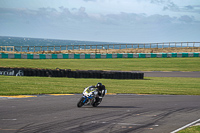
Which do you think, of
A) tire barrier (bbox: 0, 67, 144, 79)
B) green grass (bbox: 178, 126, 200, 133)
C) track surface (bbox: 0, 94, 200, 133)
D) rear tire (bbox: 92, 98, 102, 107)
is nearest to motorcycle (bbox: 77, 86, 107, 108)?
rear tire (bbox: 92, 98, 102, 107)

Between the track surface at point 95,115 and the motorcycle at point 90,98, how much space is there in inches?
9.4

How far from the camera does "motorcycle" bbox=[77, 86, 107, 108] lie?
1377 cm

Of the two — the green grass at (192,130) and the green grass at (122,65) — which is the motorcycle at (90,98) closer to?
the green grass at (192,130)

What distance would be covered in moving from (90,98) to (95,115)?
1582 millimetres

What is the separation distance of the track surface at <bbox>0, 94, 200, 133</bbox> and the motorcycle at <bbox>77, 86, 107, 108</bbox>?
24 centimetres

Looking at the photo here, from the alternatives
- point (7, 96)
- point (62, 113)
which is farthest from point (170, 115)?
point (7, 96)

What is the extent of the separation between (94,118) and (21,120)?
8.37ft

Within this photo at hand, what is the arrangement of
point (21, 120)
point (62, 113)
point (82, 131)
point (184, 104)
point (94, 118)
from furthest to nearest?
point (184, 104) → point (62, 113) → point (94, 118) → point (21, 120) → point (82, 131)

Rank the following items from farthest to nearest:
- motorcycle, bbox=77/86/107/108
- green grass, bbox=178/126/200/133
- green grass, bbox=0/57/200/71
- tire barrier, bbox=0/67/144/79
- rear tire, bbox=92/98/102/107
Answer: green grass, bbox=0/57/200/71
tire barrier, bbox=0/67/144/79
rear tire, bbox=92/98/102/107
motorcycle, bbox=77/86/107/108
green grass, bbox=178/126/200/133

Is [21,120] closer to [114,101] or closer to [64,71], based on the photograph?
[114,101]

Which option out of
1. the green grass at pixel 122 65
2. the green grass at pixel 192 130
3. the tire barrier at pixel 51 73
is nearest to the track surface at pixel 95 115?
the green grass at pixel 192 130

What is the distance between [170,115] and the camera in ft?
42.9

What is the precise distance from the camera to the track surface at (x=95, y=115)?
33.7ft

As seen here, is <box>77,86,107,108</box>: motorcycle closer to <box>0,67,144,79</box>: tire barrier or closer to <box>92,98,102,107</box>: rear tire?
<box>92,98,102,107</box>: rear tire
